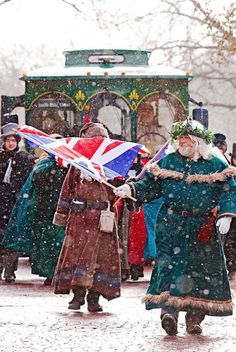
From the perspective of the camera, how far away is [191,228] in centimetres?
938

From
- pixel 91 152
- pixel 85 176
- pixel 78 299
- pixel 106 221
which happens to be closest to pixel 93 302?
pixel 78 299

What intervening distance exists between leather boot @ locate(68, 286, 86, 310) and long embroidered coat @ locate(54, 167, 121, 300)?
0.07m

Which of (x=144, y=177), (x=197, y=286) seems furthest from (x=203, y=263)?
(x=144, y=177)

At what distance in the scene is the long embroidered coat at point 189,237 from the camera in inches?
366

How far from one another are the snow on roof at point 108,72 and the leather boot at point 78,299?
7096 millimetres

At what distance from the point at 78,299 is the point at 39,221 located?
3.16 meters

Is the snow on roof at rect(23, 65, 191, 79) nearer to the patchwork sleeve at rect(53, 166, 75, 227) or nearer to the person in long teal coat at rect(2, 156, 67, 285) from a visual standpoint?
the person in long teal coat at rect(2, 156, 67, 285)

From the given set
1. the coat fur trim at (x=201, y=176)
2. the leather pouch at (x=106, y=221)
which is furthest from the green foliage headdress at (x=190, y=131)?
the leather pouch at (x=106, y=221)

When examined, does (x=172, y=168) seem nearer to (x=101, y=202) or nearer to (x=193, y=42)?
(x=101, y=202)

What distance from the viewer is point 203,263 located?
934 centimetres

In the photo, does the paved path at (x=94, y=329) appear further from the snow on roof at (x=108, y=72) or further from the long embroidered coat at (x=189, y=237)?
the snow on roof at (x=108, y=72)

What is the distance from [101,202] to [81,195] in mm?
184

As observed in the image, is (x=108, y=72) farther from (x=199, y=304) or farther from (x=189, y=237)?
(x=199, y=304)

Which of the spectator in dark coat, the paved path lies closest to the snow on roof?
the spectator in dark coat
